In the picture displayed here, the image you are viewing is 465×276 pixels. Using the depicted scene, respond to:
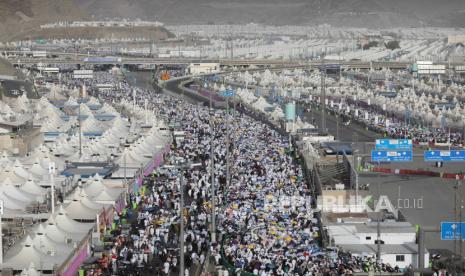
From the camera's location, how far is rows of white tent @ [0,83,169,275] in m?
16.6

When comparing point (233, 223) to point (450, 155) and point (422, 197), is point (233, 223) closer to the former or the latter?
point (422, 197)

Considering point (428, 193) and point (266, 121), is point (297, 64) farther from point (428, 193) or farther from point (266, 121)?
point (428, 193)

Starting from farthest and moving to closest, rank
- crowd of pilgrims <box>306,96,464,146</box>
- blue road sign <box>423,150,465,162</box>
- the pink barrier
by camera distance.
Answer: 1. crowd of pilgrims <box>306,96,464,146</box>
2. blue road sign <box>423,150,465,162</box>
3. the pink barrier

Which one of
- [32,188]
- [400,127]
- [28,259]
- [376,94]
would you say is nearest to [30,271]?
[28,259]

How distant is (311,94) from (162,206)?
3626 centimetres

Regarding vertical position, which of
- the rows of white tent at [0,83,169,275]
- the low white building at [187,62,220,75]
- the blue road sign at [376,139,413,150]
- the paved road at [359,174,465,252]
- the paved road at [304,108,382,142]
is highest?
the blue road sign at [376,139,413,150]

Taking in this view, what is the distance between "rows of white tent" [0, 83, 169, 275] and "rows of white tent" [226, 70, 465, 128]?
416 inches

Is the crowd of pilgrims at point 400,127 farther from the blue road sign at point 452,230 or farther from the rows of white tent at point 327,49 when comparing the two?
the rows of white tent at point 327,49

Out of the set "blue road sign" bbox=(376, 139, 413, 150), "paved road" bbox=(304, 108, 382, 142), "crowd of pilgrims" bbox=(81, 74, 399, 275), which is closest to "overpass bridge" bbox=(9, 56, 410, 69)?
"paved road" bbox=(304, 108, 382, 142)

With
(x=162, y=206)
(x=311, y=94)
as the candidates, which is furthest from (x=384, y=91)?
(x=162, y=206)

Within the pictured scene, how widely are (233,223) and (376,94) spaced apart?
121 ft

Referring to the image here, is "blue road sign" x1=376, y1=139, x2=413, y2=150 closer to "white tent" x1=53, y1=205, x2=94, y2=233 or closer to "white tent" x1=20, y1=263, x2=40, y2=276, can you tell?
"white tent" x1=53, y1=205, x2=94, y2=233

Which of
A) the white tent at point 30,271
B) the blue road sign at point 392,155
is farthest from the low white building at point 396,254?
the blue road sign at point 392,155

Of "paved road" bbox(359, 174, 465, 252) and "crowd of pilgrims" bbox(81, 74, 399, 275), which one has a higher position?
"crowd of pilgrims" bbox(81, 74, 399, 275)
